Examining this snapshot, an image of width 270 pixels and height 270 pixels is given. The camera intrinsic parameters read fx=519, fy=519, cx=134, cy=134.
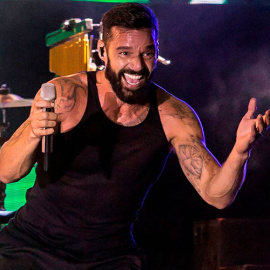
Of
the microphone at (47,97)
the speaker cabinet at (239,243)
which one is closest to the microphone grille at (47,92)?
the microphone at (47,97)

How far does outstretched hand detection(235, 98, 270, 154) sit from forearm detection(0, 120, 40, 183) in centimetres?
85

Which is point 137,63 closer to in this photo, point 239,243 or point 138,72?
point 138,72

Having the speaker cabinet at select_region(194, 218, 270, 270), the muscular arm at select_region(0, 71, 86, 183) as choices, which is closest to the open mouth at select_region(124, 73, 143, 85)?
the muscular arm at select_region(0, 71, 86, 183)

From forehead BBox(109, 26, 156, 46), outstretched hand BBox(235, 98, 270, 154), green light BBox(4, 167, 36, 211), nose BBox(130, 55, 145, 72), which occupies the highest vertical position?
forehead BBox(109, 26, 156, 46)

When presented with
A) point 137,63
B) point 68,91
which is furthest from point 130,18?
point 68,91

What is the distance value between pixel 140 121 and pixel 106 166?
11.4 inches

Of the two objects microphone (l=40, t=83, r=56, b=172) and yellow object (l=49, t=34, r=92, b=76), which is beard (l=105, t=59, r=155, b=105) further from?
yellow object (l=49, t=34, r=92, b=76)

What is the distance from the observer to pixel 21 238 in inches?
95.6

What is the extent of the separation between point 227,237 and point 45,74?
2.08m

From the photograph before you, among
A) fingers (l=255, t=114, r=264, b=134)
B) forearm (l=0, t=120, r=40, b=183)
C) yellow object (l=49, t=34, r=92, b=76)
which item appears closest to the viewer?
fingers (l=255, t=114, r=264, b=134)

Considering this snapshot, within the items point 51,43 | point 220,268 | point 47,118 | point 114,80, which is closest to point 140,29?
point 114,80

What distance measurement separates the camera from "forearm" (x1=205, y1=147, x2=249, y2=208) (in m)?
2.20

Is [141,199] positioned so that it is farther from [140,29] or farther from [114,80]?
[140,29]

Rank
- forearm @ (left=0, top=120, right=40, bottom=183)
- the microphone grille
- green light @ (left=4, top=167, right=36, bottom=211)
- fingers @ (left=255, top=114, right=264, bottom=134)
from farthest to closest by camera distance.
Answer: green light @ (left=4, top=167, right=36, bottom=211)
forearm @ (left=0, top=120, right=40, bottom=183)
fingers @ (left=255, top=114, right=264, bottom=134)
the microphone grille
